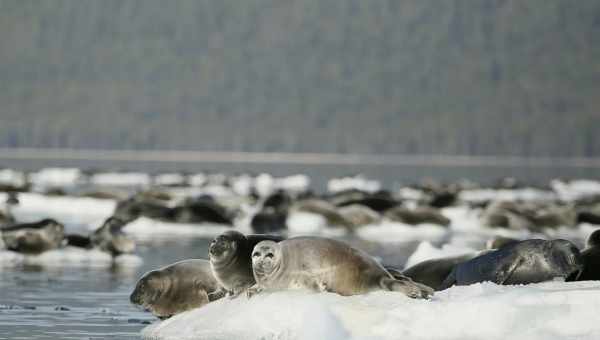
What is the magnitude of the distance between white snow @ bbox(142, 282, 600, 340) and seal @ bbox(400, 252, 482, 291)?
8.37ft

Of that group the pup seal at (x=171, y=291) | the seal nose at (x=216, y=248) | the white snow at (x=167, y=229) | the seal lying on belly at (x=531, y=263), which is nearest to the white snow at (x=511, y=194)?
the white snow at (x=167, y=229)

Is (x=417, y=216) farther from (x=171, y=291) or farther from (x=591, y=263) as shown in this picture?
(x=171, y=291)

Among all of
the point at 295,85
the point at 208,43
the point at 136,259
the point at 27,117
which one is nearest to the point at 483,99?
the point at 295,85

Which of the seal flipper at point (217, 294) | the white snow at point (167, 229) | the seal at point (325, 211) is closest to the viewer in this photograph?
the seal flipper at point (217, 294)

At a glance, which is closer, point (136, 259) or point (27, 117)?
point (136, 259)

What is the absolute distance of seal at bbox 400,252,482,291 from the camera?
12.2m

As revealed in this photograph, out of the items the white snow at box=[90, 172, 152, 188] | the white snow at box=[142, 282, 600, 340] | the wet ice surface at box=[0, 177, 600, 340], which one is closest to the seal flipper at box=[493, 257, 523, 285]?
the wet ice surface at box=[0, 177, 600, 340]

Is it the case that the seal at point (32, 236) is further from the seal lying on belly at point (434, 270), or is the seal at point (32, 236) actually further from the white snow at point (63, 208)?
the white snow at point (63, 208)

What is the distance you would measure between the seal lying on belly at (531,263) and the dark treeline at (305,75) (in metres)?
148

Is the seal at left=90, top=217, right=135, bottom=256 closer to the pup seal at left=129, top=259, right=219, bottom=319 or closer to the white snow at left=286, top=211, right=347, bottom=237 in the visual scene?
the pup seal at left=129, top=259, right=219, bottom=319

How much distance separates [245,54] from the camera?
184375 mm

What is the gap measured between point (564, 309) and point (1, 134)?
15324cm

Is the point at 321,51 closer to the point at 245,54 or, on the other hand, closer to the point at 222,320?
the point at 245,54

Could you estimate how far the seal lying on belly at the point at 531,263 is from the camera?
1058cm
